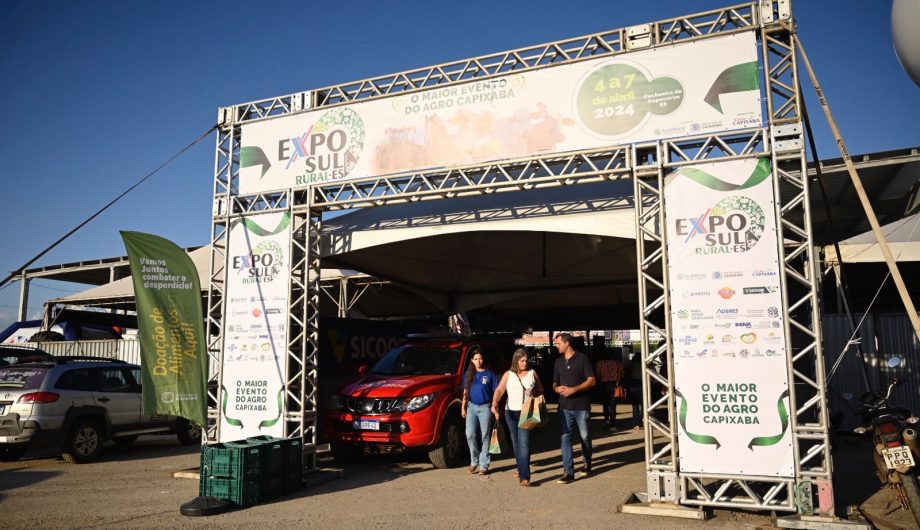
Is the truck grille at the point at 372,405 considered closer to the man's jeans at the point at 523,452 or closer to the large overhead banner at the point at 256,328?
the large overhead banner at the point at 256,328

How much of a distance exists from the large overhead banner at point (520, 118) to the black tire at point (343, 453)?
3.86 m

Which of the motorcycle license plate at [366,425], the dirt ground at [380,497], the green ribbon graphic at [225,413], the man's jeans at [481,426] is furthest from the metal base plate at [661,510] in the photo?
the green ribbon graphic at [225,413]

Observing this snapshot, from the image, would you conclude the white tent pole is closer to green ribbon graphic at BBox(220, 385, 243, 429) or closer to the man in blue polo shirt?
the man in blue polo shirt

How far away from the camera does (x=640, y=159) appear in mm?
7797

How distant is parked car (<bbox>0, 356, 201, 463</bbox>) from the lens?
9422mm

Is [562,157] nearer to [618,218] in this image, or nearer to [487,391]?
[618,218]

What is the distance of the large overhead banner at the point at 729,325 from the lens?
21.6ft

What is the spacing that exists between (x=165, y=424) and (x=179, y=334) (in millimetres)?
4326

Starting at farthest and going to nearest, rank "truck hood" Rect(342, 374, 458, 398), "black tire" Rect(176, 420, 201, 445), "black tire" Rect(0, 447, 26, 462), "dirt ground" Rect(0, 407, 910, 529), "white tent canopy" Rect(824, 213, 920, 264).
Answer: "white tent canopy" Rect(824, 213, 920, 264) → "black tire" Rect(176, 420, 201, 445) → "black tire" Rect(0, 447, 26, 462) → "truck hood" Rect(342, 374, 458, 398) → "dirt ground" Rect(0, 407, 910, 529)

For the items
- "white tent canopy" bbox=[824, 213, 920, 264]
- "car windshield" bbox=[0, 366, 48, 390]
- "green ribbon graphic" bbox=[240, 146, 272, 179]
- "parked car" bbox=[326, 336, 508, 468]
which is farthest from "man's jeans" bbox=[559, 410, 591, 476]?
"white tent canopy" bbox=[824, 213, 920, 264]

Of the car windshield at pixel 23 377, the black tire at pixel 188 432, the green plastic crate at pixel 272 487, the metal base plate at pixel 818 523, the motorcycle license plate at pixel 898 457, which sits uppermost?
the car windshield at pixel 23 377

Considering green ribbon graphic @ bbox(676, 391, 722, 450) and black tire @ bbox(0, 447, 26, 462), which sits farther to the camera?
black tire @ bbox(0, 447, 26, 462)

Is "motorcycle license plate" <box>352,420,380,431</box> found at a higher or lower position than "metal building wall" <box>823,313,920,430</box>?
lower

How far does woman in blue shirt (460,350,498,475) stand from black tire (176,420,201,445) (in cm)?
636
